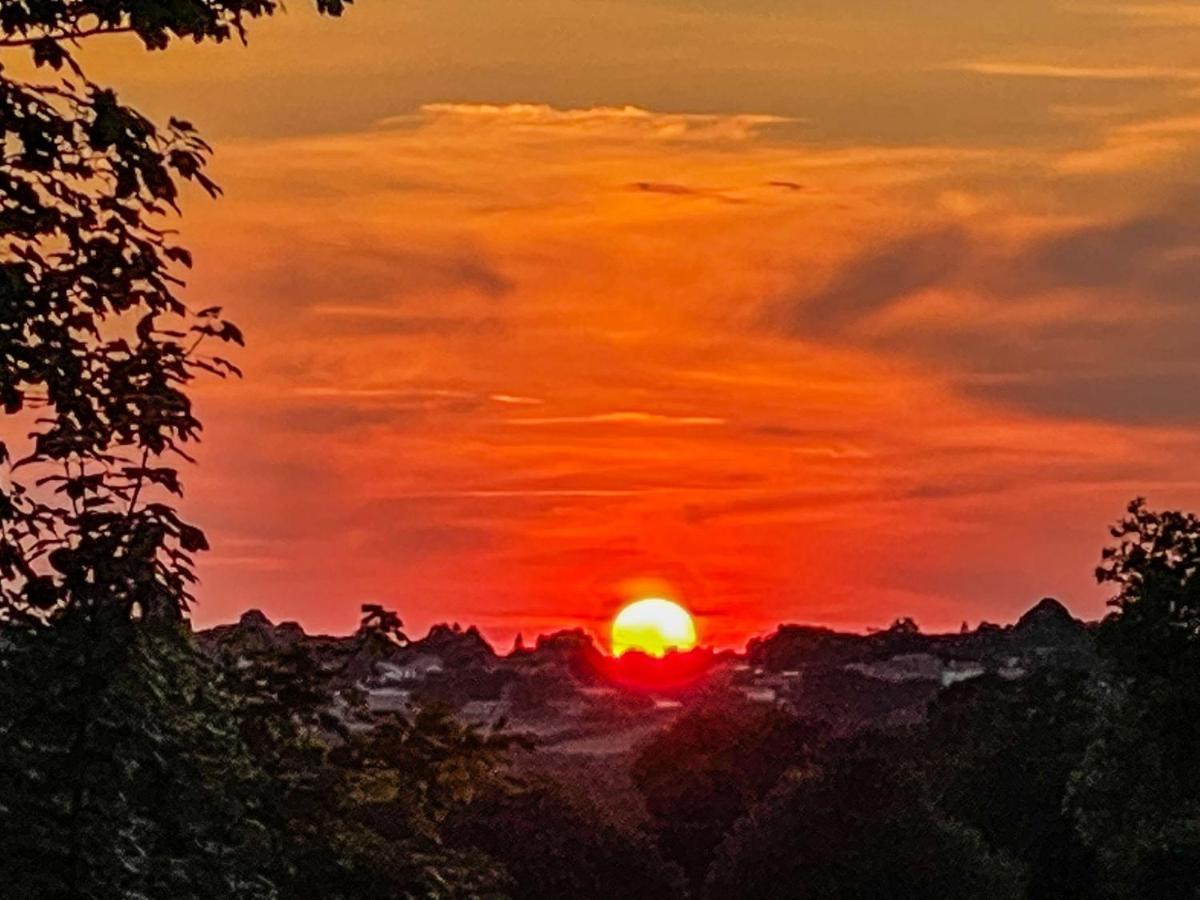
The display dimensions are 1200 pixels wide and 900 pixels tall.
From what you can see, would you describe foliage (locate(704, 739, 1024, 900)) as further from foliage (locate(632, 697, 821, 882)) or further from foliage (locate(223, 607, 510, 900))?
foliage (locate(223, 607, 510, 900))

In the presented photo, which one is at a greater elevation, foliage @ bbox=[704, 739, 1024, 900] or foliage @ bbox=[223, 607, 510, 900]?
foliage @ bbox=[704, 739, 1024, 900]

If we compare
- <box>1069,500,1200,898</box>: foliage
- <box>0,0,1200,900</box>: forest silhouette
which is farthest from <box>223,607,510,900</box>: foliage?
<box>1069,500,1200,898</box>: foliage

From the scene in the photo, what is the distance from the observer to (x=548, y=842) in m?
78.8

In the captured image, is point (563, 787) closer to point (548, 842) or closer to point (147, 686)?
point (548, 842)

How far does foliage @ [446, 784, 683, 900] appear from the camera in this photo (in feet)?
256

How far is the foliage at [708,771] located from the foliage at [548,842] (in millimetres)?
15454

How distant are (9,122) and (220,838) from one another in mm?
6028

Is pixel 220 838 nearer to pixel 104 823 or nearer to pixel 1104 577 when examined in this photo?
pixel 104 823

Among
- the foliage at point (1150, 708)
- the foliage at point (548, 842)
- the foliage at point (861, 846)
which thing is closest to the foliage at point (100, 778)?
the foliage at point (1150, 708)

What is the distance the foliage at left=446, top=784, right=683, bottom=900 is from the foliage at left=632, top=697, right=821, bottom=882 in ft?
50.7

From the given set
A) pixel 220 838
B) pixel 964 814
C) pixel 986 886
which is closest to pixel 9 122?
pixel 220 838

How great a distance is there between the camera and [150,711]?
2003 cm

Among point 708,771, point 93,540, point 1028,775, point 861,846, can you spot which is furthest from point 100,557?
point 708,771

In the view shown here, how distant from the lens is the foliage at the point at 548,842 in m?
77.9
